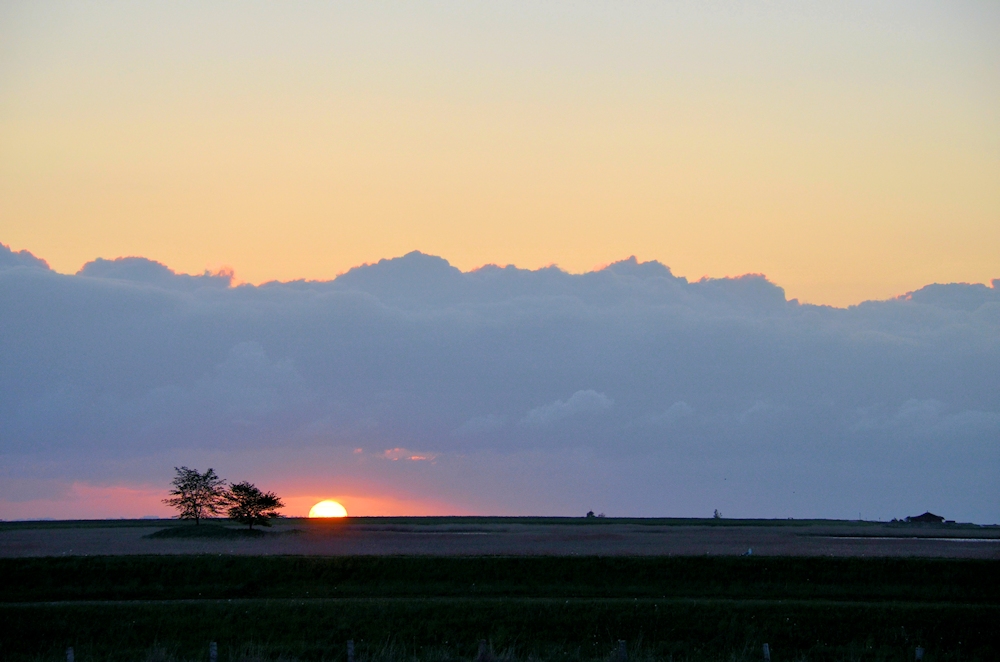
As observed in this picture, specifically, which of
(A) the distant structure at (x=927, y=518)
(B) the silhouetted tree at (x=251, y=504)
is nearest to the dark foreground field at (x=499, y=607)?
(B) the silhouetted tree at (x=251, y=504)

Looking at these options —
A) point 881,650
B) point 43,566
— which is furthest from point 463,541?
point 881,650

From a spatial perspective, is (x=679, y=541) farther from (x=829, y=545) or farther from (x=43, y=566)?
(x=43, y=566)

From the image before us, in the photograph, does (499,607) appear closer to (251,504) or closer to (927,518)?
(251,504)

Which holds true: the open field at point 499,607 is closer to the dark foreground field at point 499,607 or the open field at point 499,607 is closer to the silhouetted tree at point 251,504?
the dark foreground field at point 499,607

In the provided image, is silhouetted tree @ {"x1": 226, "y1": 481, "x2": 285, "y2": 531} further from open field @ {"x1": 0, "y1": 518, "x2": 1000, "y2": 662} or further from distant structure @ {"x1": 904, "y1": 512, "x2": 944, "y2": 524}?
distant structure @ {"x1": 904, "y1": 512, "x2": 944, "y2": 524}

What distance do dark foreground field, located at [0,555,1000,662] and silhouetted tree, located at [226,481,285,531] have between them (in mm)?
41516

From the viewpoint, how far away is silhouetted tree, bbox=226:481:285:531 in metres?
98.7

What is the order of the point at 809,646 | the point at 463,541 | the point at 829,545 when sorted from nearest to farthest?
the point at 809,646, the point at 829,545, the point at 463,541

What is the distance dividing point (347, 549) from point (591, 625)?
33526 mm

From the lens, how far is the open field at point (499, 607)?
3809 centimetres

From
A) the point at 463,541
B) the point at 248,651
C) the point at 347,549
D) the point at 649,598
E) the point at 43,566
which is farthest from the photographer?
the point at 463,541

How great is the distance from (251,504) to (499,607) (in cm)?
6203

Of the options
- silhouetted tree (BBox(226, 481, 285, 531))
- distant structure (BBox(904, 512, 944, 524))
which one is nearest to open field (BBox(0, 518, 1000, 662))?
silhouetted tree (BBox(226, 481, 285, 531))

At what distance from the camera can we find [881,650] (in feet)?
124
